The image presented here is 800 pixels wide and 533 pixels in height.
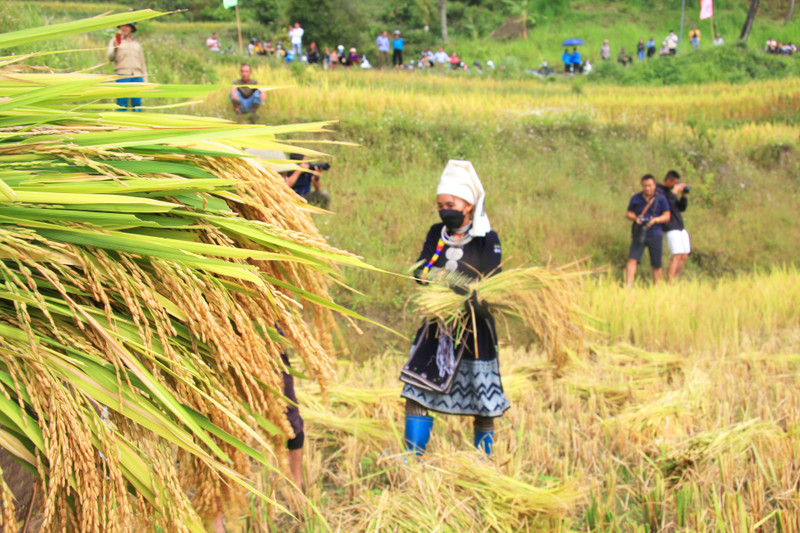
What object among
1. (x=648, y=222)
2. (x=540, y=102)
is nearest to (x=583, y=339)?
(x=648, y=222)

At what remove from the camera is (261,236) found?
1513mm

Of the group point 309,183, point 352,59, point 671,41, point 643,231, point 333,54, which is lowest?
point 643,231

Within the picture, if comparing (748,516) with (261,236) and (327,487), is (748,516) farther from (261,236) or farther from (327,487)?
(261,236)

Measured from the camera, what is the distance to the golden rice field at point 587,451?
2.85 metres

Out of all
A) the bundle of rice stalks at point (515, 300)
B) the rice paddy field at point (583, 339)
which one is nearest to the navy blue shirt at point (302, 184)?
the rice paddy field at point (583, 339)

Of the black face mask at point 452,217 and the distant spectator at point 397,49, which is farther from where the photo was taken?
the distant spectator at point 397,49

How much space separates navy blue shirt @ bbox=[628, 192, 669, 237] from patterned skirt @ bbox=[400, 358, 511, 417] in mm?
5476

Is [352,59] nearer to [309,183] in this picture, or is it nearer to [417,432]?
[309,183]

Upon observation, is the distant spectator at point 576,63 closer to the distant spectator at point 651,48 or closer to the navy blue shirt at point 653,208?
the distant spectator at point 651,48

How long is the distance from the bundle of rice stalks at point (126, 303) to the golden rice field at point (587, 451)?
590 millimetres

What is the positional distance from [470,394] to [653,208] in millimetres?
5628

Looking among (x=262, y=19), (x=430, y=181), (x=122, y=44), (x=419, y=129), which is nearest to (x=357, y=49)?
A: (x=262, y=19)

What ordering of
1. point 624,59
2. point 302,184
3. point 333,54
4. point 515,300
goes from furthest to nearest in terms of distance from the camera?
point 624,59 < point 333,54 < point 302,184 < point 515,300

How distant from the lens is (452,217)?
3.51 m
